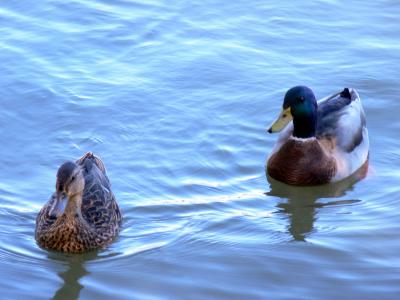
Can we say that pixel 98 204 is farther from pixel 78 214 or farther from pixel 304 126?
pixel 304 126

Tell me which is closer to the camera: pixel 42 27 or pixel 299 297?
pixel 299 297

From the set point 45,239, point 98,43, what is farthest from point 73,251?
point 98,43

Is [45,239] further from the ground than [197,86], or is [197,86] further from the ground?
[197,86]

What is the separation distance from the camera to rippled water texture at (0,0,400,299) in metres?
8.60

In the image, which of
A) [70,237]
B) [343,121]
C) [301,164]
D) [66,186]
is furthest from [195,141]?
[66,186]

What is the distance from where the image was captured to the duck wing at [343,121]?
11102 mm

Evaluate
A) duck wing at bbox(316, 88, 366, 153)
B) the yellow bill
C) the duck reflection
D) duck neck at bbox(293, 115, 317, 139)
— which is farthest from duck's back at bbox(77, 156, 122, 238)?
duck wing at bbox(316, 88, 366, 153)

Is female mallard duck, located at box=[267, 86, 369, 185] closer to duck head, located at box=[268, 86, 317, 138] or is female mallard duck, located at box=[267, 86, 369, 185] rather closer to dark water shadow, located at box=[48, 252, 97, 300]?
duck head, located at box=[268, 86, 317, 138]

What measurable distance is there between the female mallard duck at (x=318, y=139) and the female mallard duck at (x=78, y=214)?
202 cm

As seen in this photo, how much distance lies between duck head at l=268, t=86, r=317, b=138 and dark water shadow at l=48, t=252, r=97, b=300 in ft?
8.15

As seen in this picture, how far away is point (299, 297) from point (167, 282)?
949 mm

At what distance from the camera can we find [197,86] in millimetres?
12203

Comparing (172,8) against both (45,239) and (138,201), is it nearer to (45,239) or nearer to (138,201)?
(138,201)

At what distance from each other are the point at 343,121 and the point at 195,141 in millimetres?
1418
